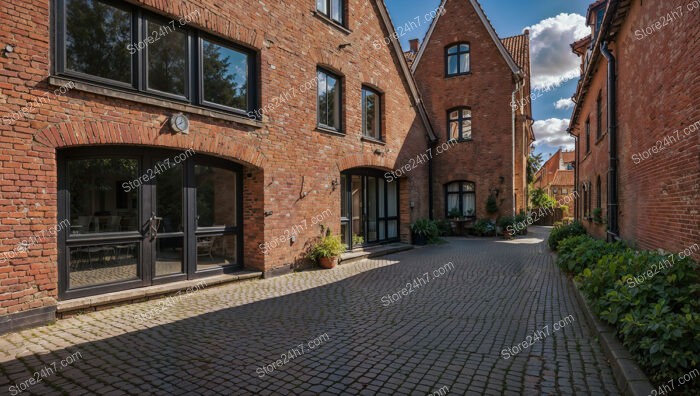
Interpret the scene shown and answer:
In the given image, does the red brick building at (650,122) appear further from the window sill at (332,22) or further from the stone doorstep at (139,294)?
the stone doorstep at (139,294)

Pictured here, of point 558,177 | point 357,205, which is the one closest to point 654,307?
point 357,205

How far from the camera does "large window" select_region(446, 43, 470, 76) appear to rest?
62.8ft

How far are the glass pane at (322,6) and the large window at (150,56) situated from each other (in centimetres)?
307

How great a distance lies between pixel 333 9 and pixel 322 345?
32.2 ft

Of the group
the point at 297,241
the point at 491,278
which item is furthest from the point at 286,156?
the point at 491,278

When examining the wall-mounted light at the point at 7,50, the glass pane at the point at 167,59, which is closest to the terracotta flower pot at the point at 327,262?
the glass pane at the point at 167,59

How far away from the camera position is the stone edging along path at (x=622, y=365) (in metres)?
3.10

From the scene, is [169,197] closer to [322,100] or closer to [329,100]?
[322,100]

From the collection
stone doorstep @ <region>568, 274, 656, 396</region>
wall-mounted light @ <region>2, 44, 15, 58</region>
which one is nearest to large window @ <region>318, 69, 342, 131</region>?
wall-mounted light @ <region>2, 44, 15, 58</region>

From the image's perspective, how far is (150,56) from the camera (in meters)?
6.77

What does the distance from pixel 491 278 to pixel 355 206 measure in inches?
198

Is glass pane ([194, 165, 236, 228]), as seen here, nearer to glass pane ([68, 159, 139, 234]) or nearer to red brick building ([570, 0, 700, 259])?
glass pane ([68, 159, 139, 234])

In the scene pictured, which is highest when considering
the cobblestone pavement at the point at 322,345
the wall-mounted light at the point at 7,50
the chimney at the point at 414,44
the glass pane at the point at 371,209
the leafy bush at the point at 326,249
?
the chimney at the point at 414,44

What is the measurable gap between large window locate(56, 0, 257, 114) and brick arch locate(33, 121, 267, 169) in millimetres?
766
